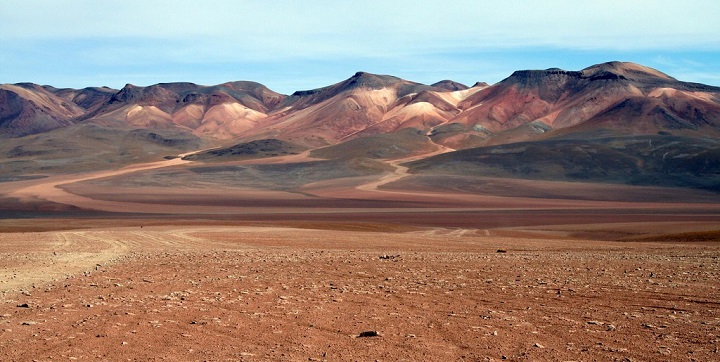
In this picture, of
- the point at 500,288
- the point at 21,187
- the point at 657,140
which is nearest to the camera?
the point at 500,288

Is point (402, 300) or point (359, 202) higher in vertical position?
point (402, 300)

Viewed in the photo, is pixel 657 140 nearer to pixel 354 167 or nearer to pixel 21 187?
pixel 354 167

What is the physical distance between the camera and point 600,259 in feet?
67.1

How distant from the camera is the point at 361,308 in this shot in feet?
40.3

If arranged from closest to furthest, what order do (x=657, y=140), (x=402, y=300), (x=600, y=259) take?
(x=402, y=300) < (x=600, y=259) < (x=657, y=140)

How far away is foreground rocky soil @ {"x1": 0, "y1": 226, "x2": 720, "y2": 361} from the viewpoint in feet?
31.1

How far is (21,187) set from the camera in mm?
105625

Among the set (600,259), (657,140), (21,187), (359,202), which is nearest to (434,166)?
(657,140)

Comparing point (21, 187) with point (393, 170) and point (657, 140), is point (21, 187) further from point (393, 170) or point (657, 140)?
point (657, 140)

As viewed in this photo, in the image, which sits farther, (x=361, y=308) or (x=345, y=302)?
(x=345, y=302)

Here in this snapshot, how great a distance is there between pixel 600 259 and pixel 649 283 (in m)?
5.83

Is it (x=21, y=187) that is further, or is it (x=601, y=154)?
(x=601, y=154)

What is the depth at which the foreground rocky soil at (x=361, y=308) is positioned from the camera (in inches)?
373

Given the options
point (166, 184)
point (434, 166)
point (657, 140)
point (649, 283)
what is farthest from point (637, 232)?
point (657, 140)
